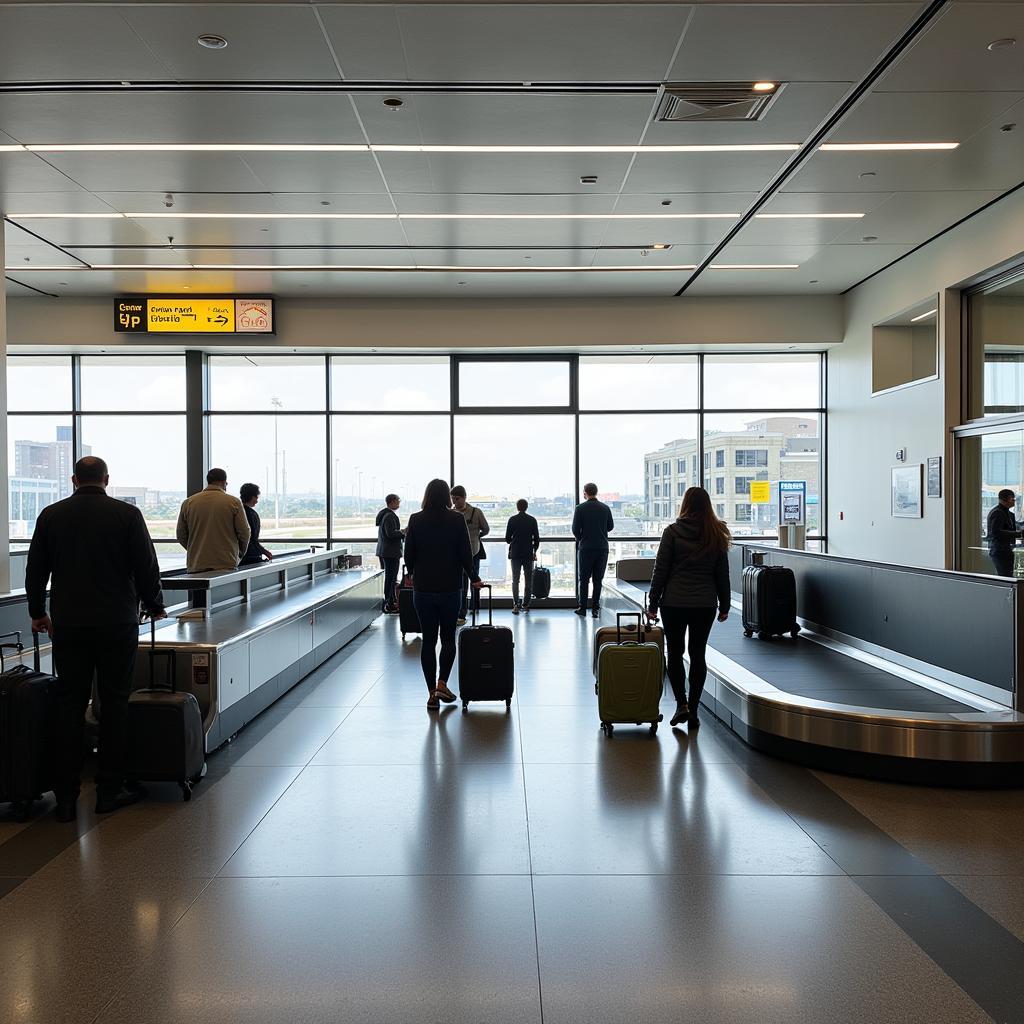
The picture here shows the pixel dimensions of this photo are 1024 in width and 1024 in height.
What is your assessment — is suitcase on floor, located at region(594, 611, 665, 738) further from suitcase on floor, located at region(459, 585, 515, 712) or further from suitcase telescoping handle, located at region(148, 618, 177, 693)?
suitcase telescoping handle, located at region(148, 618, 177, 693)

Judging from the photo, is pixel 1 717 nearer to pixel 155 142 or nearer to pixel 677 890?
pixel 677 890

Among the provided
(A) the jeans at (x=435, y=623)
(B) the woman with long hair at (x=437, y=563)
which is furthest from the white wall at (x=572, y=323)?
(A) the jeans at (x=435, y=623)

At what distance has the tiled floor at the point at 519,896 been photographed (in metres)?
2.72

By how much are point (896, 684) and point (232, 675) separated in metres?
4.47

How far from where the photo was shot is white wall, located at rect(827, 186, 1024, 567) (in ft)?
30.9

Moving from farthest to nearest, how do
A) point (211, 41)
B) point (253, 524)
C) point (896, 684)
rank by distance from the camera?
point (253, 524), point (896, 684), point (211, 41)

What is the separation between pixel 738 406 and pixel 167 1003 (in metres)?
12.7

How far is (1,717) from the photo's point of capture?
4.30m

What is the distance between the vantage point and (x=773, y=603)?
7.98m

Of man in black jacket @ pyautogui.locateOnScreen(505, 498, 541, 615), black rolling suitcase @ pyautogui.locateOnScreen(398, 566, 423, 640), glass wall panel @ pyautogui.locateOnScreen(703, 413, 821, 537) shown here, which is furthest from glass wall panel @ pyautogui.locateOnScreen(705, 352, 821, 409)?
black rolling suitcase @ pyautogui.locateOnScreen(398, 566, 423, 640)

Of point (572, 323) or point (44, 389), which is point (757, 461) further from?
point (44, 389)

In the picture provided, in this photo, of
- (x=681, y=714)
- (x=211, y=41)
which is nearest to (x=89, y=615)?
(x=211, y=41)

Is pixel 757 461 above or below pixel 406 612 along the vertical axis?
above

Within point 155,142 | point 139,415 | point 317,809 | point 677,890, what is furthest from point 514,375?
point 677,890
